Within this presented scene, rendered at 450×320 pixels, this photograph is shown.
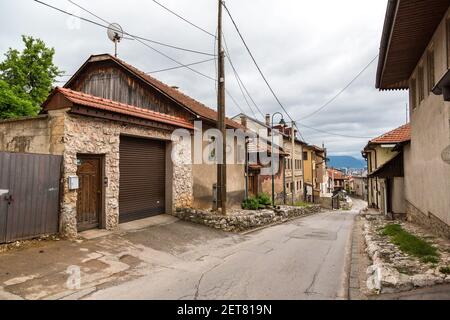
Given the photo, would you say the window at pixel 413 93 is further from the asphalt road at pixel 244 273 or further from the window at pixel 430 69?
the asphalt road at pixel 244 273

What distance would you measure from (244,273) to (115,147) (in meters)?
5.34

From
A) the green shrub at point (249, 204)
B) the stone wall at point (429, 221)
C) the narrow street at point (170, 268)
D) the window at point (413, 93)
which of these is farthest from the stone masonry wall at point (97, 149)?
the window at point (413, 93)

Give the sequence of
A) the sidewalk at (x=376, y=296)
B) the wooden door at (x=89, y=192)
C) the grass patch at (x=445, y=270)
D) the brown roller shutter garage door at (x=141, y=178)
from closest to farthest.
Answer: the sidewalk at (x=376, y=296)
the grass patch at (x=445, y=270)
the wooden door at (x=89, y=192)
the brown roller shutter garage door at (x=141, y=178)

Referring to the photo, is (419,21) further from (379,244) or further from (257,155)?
(257,155)

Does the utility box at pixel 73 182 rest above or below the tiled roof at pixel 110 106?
below

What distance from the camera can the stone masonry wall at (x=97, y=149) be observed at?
7.69 meters

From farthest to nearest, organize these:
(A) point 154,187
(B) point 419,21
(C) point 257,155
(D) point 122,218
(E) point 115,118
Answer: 1. (C) point 257,155
2. (A) point 154,187
3. (D) point 122,218
4. (E) point 115,118
5. (B) point 419,21

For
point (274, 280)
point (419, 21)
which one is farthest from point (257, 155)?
point (274, 280)

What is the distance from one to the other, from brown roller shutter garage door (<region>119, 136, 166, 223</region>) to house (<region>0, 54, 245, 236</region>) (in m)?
0.03

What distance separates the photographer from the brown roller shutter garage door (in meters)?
9.98

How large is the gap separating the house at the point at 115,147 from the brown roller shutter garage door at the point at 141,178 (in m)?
0.03

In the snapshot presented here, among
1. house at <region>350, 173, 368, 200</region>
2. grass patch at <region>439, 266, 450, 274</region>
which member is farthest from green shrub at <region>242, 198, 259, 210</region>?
house at <region>350, 173, 368, 200</region>

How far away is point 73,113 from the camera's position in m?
7.84
